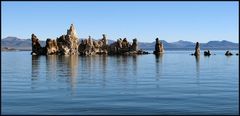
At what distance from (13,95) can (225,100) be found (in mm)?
Answer: 16668

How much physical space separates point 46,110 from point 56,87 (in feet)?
49.8

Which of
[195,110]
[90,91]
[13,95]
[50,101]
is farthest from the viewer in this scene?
[90,91]

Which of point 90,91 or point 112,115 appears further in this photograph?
point 90,91

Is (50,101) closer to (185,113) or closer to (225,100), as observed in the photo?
(185,113)

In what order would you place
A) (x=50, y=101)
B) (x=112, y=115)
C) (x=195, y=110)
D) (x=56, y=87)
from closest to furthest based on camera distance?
(x=112, y=115), (x=195, y=110), (x=50, y=101), (x=56, y=87)

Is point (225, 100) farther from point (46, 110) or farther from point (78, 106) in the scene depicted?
point (46, 110)

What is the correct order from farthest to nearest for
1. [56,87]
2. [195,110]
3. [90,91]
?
[56,87] → [90,91] → [195,110]

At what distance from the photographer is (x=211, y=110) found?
93.6ft

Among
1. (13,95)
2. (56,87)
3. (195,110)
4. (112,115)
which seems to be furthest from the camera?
(56,87)

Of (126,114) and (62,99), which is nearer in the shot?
(126,114)

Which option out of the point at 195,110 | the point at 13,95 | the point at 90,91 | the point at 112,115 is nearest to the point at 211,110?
the point at 195,110

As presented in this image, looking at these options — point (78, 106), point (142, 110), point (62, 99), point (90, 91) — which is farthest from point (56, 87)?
point (142, 110)

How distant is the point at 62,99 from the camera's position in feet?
110

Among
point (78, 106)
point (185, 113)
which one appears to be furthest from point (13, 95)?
point (185, 113)
